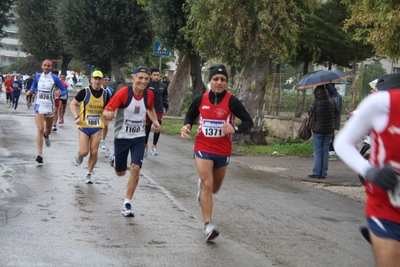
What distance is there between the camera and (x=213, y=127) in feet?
26.0

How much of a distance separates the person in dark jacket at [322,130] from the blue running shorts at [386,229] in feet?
31.1

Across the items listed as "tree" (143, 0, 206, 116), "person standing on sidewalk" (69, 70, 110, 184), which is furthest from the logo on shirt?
"tree" (143, 0, 206, 116)

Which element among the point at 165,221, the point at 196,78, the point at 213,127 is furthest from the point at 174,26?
the point at 213,127

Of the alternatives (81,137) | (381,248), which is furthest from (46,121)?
(381,248)

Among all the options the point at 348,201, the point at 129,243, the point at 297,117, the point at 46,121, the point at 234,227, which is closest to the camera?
the point at 129,243

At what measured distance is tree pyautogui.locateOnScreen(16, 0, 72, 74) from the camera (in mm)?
57375

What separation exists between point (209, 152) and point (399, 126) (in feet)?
13.0

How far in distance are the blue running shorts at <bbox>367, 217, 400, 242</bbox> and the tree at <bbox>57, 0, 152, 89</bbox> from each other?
35580 mm

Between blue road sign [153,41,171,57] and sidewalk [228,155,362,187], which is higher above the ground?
blue road sign [153,41,171,57]

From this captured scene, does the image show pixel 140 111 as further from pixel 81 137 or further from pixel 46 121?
pixel 46 121

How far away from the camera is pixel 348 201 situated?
11.1 metres

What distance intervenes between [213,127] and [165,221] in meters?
Result: 1.45

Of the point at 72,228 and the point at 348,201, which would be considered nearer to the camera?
the point at 72,228

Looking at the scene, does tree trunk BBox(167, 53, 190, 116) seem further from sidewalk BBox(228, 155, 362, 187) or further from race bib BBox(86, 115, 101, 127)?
race bib BBox(86, 115, 101, 127)
